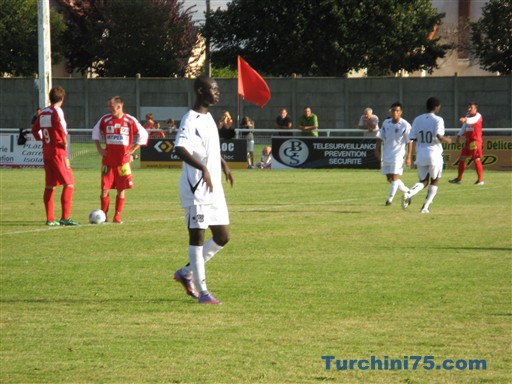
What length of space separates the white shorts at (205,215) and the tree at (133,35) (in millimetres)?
55260

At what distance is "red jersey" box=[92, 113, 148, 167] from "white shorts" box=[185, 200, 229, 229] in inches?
314

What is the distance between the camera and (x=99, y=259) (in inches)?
547

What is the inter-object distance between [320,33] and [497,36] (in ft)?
31.3

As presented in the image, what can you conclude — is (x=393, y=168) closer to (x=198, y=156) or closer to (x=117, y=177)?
(x=117, y=177)

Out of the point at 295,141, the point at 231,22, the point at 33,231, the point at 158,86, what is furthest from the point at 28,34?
the point at 33,231

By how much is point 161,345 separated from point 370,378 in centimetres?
181

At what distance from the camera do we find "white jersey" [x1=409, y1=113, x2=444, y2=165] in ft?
68.6

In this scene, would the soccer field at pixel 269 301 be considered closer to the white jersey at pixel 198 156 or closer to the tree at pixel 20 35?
the white jersey at pixel 198 156

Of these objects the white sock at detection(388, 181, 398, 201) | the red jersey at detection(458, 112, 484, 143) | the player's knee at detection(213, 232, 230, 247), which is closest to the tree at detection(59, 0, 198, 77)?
the red jersey at detection(458, 112, 484, 143)

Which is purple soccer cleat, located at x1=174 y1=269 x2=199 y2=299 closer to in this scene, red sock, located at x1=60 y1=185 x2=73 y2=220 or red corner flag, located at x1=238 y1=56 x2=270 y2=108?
red sock, located at x1=60 y1=185 x2=73 y2=220

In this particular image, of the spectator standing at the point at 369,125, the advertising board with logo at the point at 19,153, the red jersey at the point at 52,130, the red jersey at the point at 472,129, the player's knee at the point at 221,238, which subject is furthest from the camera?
the spectator standing at the point at 369,125

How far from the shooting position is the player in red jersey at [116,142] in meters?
18.2

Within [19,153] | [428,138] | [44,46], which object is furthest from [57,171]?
[19,153]

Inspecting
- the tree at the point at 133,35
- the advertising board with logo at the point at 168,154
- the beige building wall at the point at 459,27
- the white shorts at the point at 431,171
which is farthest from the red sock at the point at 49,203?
the beige building wall at the point at 459,27
